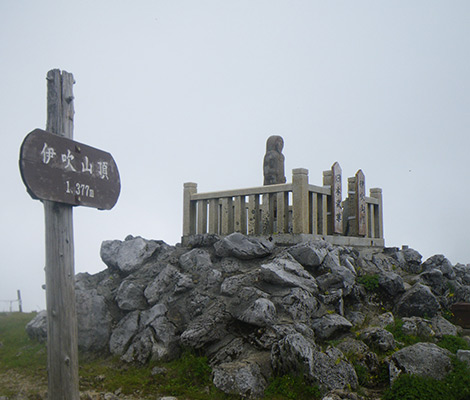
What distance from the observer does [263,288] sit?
940 centimetres

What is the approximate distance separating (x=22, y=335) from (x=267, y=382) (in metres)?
8.22

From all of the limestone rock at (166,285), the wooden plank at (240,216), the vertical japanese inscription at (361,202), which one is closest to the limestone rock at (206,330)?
the limestone rock at (166,285)

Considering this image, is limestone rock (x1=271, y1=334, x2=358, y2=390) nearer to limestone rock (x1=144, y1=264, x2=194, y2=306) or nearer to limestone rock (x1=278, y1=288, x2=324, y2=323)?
limestone rock (x1=278, y1=288, x2=324, y2=323)

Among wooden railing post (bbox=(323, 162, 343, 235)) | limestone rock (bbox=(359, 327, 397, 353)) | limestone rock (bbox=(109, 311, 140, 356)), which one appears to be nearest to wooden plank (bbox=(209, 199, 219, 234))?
wooden railing post (bbox=(323, 162, 343, 235))

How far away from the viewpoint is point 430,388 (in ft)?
22.7

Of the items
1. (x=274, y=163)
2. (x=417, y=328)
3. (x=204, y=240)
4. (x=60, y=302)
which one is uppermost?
(x=274, y=163)

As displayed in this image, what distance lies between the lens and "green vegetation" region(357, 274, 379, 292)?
10789 millimetres

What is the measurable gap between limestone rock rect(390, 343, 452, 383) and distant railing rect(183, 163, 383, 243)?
4.22m

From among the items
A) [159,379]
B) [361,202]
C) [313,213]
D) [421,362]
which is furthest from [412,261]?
[159,379]

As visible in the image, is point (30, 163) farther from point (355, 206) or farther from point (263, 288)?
point (355, 206)

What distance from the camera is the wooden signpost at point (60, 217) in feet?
16.6

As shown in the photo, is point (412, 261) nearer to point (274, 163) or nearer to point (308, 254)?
point (308, 254)

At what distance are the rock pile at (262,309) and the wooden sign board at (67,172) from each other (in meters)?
3.83

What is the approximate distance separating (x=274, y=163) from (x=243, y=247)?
11.6 feet
